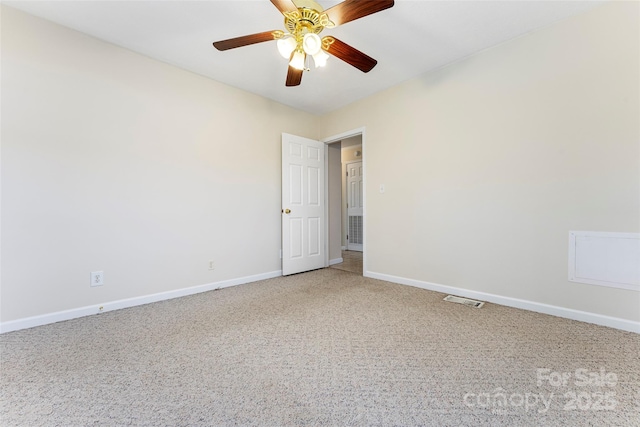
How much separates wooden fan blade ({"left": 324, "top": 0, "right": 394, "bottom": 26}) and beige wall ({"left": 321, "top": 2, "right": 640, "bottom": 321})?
1.66 metres

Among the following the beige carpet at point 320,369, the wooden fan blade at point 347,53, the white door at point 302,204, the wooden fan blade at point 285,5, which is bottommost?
the beige carpet at point 320,369

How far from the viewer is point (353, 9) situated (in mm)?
1605

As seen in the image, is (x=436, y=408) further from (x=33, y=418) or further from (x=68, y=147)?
(x=68, y=147)

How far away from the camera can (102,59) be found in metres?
2.43

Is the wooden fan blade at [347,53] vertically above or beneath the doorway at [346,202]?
above

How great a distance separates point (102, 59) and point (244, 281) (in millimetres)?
2679

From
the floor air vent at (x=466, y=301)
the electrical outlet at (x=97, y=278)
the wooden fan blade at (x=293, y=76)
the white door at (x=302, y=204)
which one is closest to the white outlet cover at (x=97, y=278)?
the electrical outlet at (x=97, y=278)

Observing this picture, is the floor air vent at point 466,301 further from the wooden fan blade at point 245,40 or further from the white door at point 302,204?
the wooden fan blade at point 245,40

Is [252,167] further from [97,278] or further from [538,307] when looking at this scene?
[538,307]

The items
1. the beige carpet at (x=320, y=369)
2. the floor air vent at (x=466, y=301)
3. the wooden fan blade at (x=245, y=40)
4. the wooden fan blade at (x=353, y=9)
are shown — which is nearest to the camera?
the beige carpet at (x=320, y=369)

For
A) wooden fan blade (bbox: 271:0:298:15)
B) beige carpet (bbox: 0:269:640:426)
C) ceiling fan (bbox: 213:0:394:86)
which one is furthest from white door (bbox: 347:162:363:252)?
wooden fan blade (bbox: 271:0:298:15)

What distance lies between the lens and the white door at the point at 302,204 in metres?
3.78

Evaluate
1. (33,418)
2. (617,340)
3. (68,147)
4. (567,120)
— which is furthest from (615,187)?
(68,147)

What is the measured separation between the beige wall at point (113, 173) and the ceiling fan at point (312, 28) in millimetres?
1316
